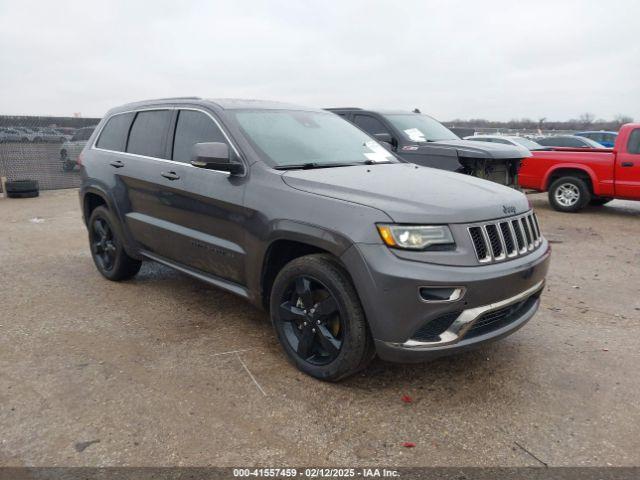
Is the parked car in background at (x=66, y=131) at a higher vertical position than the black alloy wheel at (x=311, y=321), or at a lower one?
higher

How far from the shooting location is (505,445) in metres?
2.57

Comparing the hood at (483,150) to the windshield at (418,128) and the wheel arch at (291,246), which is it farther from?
the wheel arch at (291,246)

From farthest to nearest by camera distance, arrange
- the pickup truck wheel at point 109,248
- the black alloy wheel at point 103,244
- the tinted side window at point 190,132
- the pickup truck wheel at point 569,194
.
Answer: the pickup truck wheel at point 569,194, the black alloy wheel at point 103,244, the pickup truck wheel at point 109,248, the tinted side window at point 190,132

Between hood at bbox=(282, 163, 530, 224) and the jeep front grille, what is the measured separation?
57 millimetres

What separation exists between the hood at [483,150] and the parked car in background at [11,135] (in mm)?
10275

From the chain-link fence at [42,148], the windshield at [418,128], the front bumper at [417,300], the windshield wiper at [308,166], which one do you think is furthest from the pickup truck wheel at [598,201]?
the chain-link fence at [42,148]

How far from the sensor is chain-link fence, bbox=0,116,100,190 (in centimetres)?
1235

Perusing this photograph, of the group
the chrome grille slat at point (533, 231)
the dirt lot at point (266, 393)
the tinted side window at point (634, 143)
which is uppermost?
the tinted side window at point (634, 143)

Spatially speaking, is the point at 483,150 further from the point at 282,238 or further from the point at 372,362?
the point at 282,238

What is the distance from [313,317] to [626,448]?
1775mm

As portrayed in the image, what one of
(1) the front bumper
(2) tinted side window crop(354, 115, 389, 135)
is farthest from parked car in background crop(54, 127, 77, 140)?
(1) the front bumper

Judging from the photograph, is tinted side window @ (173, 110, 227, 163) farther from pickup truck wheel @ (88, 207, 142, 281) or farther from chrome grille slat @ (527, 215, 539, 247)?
chrome grille slat @ (527, 215, 539, 247)

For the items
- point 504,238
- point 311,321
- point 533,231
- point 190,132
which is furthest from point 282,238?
point 533,231

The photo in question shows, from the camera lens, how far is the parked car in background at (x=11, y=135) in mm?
12266
